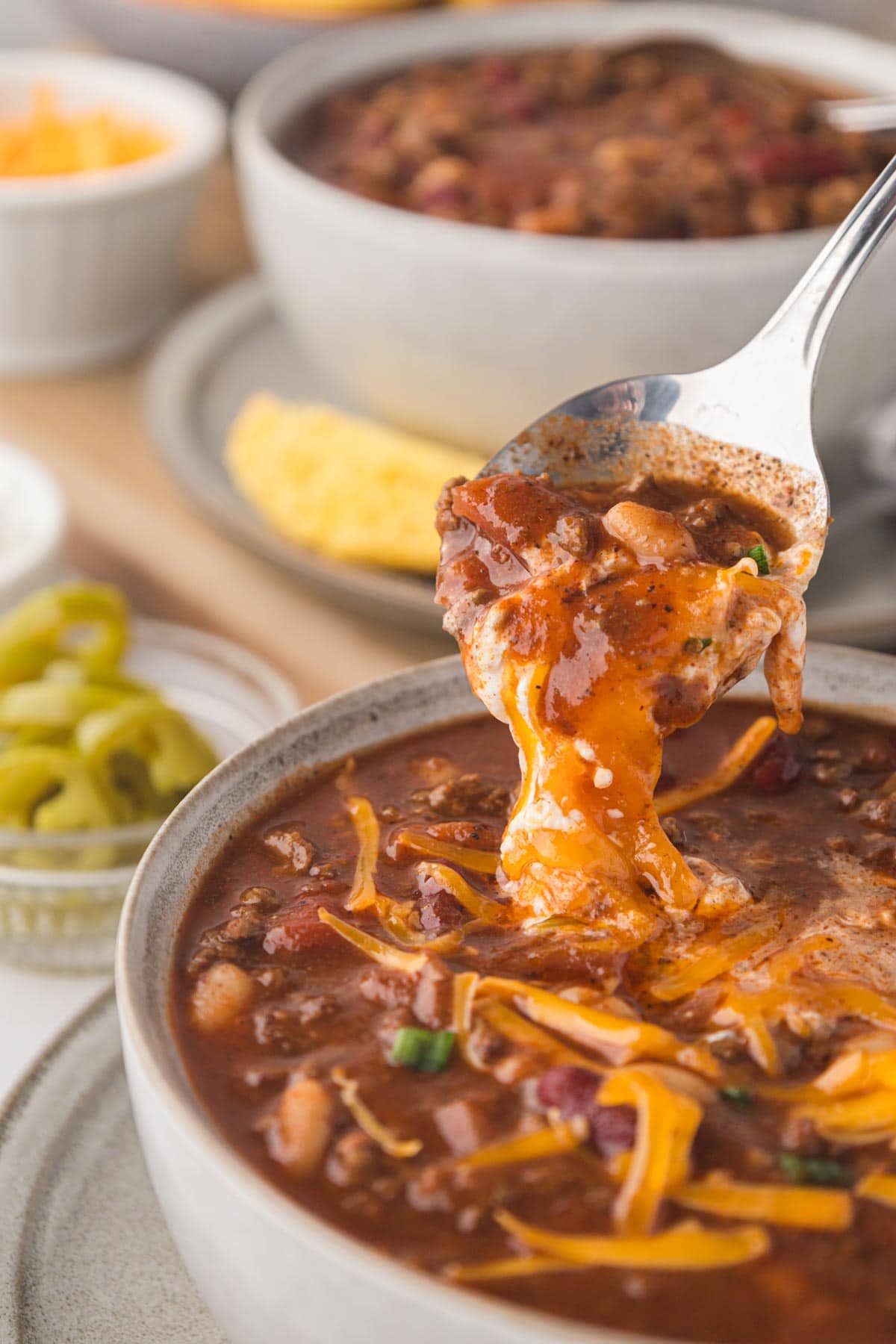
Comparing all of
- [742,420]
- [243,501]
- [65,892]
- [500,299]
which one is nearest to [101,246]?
[243,501]

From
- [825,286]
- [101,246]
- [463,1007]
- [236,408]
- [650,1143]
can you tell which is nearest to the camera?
[650,1143]

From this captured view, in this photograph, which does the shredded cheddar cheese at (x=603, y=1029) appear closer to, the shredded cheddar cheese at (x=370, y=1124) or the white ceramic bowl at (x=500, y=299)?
the shredded cheddar cheese at (x=370, y=1124)

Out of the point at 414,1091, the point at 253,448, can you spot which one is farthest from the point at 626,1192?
the point at 253,448

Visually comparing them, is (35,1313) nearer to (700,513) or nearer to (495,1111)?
(495,1111)

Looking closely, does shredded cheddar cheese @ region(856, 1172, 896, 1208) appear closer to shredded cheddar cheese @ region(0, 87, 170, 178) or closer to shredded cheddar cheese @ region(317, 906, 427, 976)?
shredded cheddar cheese @ region(317, 906, 427, 976)

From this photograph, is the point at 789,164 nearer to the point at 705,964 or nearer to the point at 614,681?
the point at 614,681

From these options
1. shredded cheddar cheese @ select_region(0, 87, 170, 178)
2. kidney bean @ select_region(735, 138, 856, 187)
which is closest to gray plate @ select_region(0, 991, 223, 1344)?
kidney bean @ select_region(735, 138, 856, 187)

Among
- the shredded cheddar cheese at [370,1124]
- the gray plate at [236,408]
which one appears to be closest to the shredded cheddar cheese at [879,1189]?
the shredded cheddar cheese at [370,1124]
